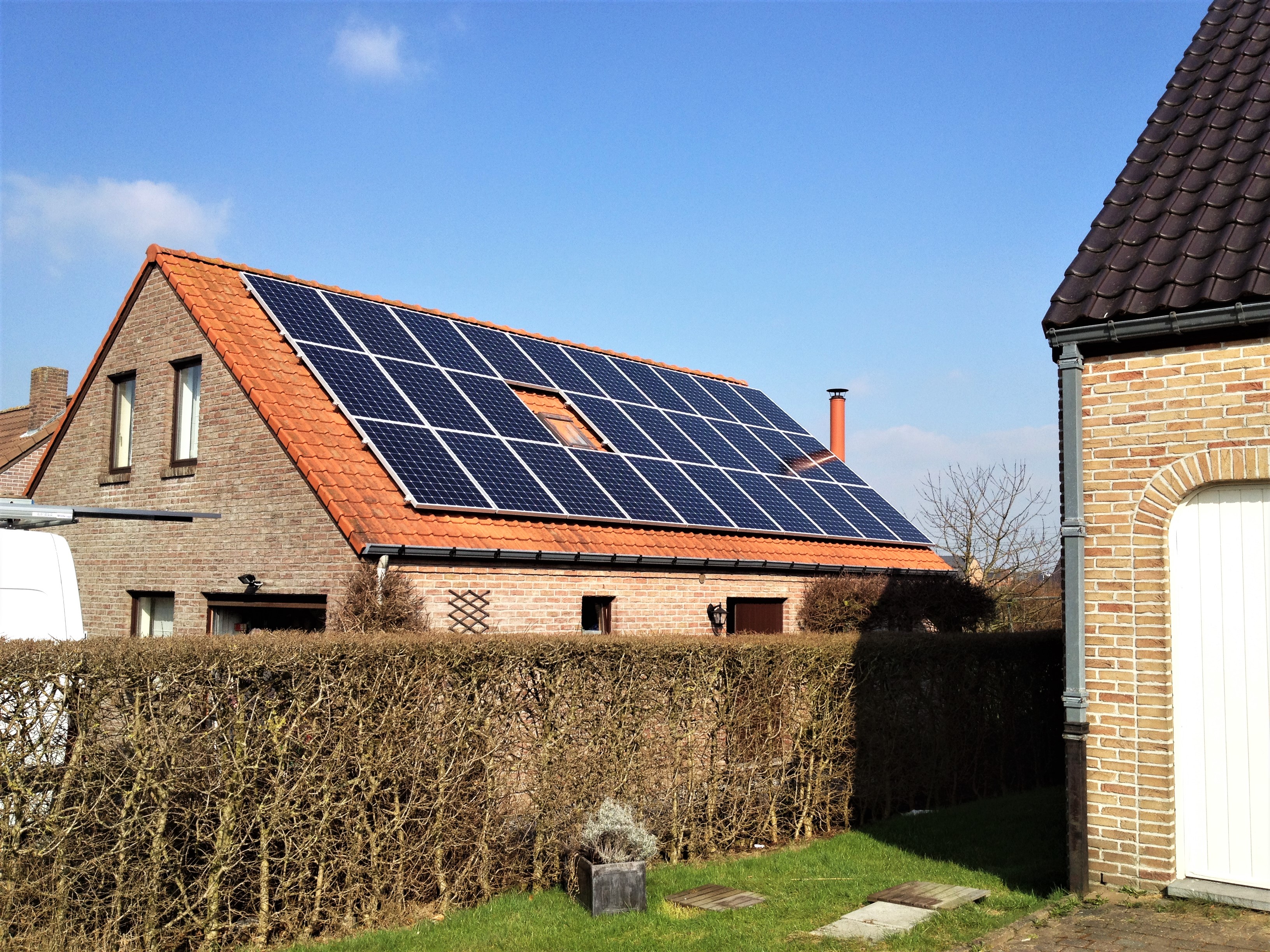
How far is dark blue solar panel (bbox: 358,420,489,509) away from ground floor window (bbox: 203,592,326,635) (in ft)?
5.44

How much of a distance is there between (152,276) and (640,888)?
1192 cm

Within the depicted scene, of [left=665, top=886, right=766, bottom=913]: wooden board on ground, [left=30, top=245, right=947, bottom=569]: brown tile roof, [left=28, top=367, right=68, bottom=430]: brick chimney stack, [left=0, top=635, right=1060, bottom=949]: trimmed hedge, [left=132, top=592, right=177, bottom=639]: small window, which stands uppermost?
[left=28, top=367, right=68, bottom=430]: brick chimney stack

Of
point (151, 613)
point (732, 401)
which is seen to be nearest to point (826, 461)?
point (732, 401)

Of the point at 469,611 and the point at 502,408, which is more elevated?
the point at 502,408

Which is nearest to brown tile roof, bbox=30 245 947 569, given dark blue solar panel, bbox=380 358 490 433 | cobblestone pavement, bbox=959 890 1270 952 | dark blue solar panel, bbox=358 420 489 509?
dark blue solar panel, bbox=358 420 489 509

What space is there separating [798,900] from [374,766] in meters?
3.38

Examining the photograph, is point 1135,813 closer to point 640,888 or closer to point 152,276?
point 640,888

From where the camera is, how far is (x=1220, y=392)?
7.60 m

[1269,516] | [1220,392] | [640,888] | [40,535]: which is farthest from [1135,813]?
[40,535]

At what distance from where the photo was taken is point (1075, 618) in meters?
7.93

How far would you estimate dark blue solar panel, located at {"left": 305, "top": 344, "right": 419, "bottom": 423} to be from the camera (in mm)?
13406

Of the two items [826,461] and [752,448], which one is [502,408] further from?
[826,461]

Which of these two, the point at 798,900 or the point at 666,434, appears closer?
the point at 798,900

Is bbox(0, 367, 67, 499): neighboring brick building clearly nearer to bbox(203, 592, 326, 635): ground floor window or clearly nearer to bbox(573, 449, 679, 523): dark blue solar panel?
bbox(203, 592, 326, 635): ground floor window
